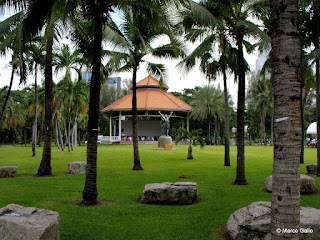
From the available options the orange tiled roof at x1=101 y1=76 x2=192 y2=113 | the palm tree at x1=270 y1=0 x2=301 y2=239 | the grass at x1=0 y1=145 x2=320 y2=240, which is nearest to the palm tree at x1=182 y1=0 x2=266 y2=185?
the grass at x1=0 y1=145 x2=320 y2=240

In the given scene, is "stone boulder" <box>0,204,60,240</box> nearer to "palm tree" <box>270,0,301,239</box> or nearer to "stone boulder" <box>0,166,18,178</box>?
"palm tree" <box>270,0,301,239</box>

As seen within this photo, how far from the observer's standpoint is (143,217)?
6254mm

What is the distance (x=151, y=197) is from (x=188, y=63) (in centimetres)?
666

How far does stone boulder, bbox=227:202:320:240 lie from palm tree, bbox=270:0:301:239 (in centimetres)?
161

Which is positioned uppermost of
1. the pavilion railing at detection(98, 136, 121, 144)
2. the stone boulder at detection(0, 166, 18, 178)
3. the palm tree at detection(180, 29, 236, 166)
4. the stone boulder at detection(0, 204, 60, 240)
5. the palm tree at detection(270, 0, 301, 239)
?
the palm tree at detection(180, 29, 236, 166)

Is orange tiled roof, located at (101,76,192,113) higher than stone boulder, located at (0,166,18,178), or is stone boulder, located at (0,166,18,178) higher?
orange tiled roof, located at (101,76,192,113)

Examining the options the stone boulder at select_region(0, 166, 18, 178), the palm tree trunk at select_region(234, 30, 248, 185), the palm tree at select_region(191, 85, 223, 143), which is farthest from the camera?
the palm tree at select_region(191, 85, 223, 143)

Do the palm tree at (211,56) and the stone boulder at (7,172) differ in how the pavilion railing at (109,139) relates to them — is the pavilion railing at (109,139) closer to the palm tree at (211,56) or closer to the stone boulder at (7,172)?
the palm tree at (211,56)

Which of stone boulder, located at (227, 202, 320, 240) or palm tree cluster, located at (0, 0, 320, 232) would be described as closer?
palm tree cluster, located at (0, 0, 320, 232)

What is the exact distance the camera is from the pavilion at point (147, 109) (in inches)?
1662

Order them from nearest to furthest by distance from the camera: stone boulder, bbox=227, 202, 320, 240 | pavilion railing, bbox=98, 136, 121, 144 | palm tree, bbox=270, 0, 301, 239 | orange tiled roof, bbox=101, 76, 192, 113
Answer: palm tree, bbox=270, 0, 301, 239, stone boulder, bbox=227, 202, 320, 240, pavilion railing, bbox=98, 136, 121, 144, orange tiled roof, bbox=101, 76, 192, 113

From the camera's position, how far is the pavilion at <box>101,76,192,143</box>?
4222 cm

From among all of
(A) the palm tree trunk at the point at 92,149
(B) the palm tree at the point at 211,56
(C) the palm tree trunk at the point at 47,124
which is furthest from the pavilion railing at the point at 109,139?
(A) the palm tree trunk at the point at 92,149

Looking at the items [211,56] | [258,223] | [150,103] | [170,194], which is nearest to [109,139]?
[150,103]
